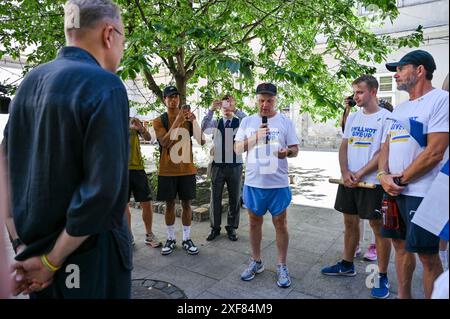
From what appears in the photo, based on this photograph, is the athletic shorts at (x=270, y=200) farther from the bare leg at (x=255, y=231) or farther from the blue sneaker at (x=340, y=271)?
the blue sneaker at (x=340, y=271)

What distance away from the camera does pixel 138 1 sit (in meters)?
5.32

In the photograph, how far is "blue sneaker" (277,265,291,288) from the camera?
338 centimetres

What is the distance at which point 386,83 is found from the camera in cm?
1675

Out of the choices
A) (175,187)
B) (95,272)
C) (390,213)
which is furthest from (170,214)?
(95,272)

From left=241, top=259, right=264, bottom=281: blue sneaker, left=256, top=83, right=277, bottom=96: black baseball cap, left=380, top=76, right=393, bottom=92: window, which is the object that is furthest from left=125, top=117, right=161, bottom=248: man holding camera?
left=380, top=76, right=393, bottom=92: window

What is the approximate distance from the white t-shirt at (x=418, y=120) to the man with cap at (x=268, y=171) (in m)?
1.02

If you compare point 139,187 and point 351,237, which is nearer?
point 351,237

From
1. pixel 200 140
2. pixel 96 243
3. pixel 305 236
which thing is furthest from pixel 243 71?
pixel 305 236

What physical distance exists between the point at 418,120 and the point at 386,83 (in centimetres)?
1614

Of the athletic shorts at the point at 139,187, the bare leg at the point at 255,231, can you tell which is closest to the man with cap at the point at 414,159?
the bare leg at the point at 255,231

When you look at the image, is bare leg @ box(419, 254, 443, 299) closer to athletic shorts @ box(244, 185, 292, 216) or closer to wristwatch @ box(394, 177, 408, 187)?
wristwatch @ box(394, 177, 408, 187)

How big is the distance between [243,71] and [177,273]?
2.39 meters

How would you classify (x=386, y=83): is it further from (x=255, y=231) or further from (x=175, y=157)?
(x=255, y=231)

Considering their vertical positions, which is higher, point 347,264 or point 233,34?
point 233,34
